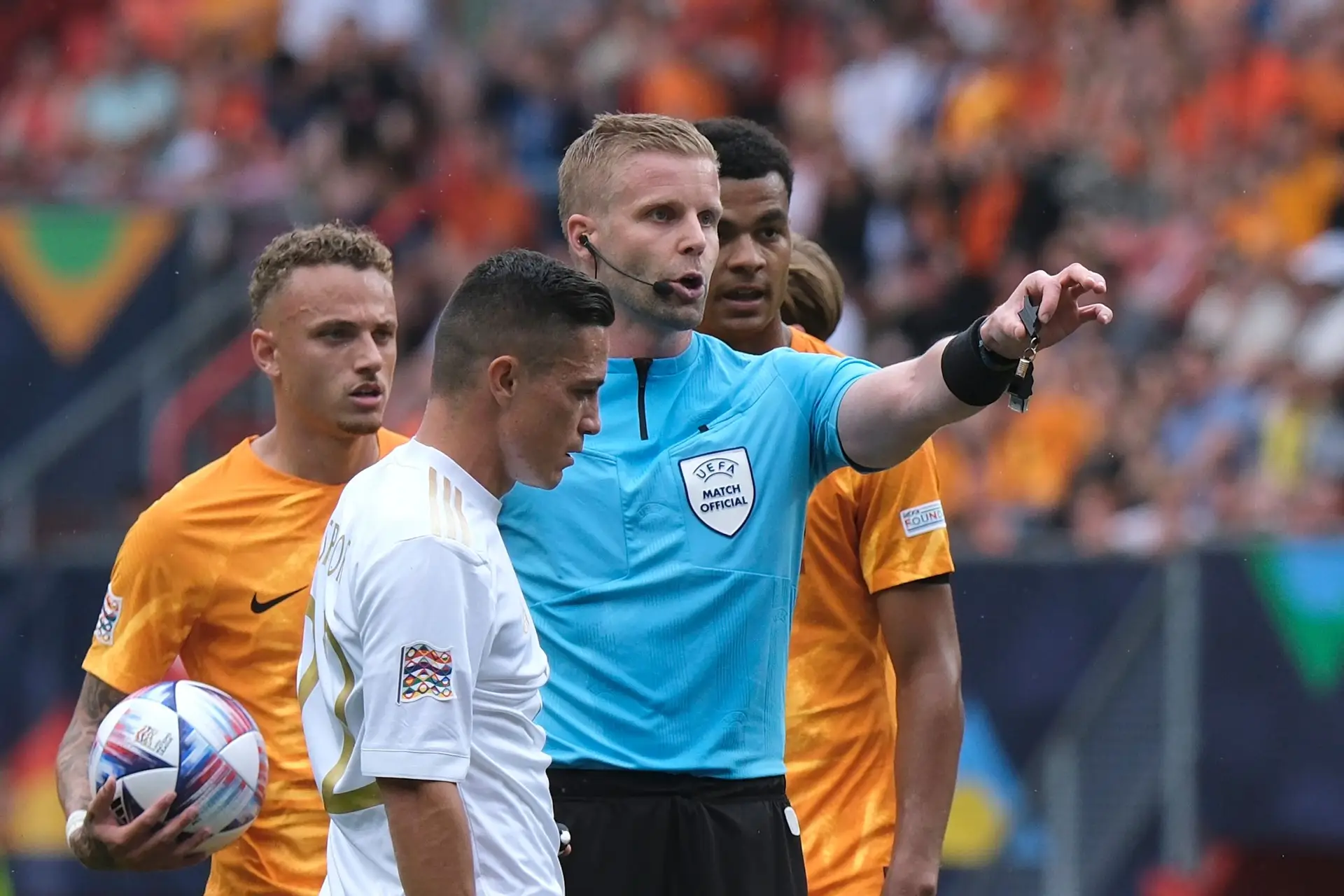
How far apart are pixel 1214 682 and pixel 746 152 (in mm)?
6036

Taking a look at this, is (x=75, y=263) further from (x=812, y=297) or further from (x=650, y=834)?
(x=650, y=834)

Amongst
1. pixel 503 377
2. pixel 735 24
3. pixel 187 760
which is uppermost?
pixel 735 24

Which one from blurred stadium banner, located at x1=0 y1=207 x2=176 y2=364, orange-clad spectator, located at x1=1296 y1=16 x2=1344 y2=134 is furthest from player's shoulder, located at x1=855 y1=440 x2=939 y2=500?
blurred stadium banner, located at x1=0 y1=207 x2=176 y2=364

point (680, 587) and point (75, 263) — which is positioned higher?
point (75, 263)

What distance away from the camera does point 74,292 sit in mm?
14758

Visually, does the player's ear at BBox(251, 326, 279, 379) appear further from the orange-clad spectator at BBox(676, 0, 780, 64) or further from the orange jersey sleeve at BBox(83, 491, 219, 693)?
the orange-clad spectator at BBox(676, 0, 780, 64)

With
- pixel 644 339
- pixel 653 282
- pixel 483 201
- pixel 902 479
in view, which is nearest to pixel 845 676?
pixel 902 479

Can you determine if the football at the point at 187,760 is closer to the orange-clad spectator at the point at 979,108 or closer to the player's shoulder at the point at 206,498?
the player's shoulder at the point at 206,498

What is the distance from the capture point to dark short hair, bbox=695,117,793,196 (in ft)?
20.5

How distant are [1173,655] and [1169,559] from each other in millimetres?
498

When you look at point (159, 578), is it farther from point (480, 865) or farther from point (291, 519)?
point (480, 865)

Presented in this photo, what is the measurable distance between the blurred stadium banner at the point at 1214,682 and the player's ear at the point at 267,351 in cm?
572

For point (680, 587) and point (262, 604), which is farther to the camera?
point (262, 604)

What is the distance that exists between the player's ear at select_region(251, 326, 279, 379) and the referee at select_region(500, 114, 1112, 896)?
1318 millimetres
